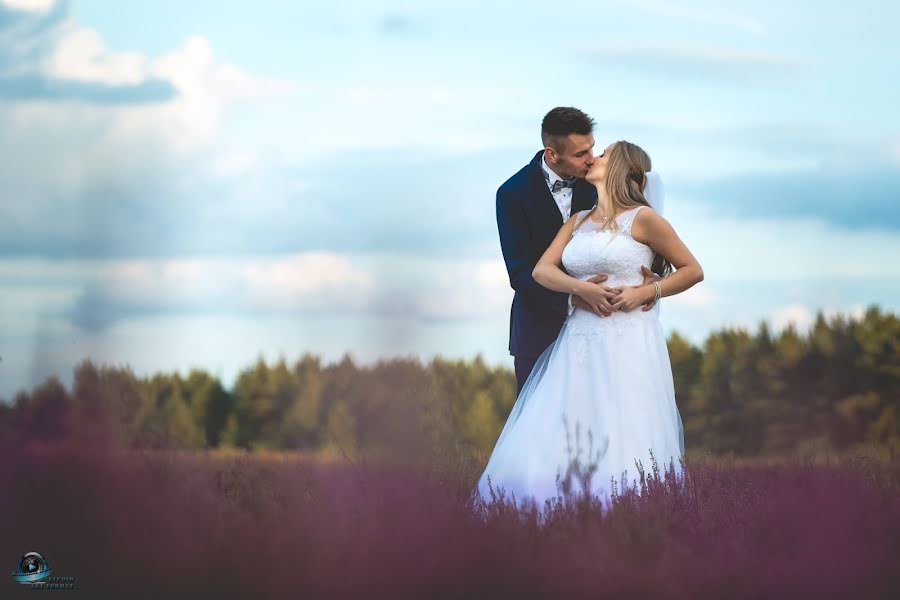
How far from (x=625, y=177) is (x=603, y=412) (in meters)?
1.33

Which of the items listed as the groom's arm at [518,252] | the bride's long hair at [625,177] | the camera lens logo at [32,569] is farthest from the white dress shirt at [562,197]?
the camera lens logo at [32,569]

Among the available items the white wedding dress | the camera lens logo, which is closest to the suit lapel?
the white wedding dress

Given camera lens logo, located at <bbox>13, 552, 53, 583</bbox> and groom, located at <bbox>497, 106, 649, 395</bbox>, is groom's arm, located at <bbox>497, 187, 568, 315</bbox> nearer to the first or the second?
groom, located at <bbox>497, 106, 649, 395</bbox>

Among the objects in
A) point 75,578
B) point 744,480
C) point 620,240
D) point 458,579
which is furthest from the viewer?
point 744,480

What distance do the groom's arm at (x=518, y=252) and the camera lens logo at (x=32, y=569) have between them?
3.10 metres

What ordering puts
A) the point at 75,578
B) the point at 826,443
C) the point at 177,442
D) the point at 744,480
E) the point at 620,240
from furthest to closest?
the point at 826,443 < the point at 744,480 < the point at 620,240 < the point at 177,442 < the point at 75,578

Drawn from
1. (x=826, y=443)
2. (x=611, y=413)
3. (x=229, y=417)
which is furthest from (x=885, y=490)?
(x=826, y=443)

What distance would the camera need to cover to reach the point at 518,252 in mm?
6230

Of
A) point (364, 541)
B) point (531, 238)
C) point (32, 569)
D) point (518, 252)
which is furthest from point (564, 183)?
point (32, 569)

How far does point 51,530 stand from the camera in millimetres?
4121

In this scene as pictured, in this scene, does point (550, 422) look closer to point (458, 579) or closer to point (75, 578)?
point (458, 579)

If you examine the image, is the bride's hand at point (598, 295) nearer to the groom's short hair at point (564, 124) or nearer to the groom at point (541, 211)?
the groom at point (541, 211)

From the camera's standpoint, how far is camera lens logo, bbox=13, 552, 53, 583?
416cm

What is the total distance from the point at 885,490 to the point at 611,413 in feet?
6.62
